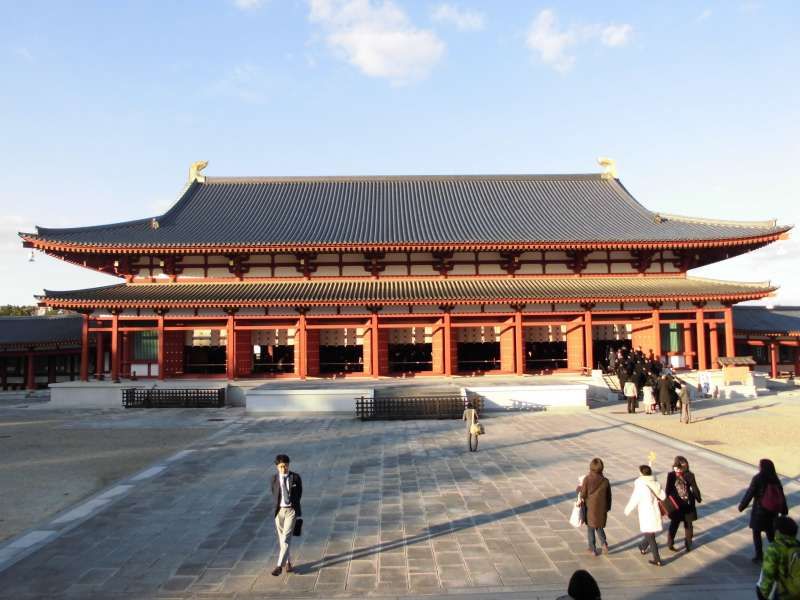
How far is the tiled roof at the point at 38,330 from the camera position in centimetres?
3181

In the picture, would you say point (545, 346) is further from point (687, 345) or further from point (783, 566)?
point (783, 566)

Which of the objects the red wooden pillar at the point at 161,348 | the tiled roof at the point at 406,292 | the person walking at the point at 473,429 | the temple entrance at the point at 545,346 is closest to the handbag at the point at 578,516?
the person walking at the point at 473,429

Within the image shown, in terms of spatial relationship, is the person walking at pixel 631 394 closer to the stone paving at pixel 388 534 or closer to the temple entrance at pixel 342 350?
the stone paving at pixel 388 534

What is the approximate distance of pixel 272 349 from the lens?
2914 cm

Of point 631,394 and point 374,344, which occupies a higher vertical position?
point 374,344

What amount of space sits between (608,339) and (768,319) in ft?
47.3

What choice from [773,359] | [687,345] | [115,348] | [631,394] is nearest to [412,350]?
[631,394]

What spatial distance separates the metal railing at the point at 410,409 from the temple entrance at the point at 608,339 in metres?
12.6

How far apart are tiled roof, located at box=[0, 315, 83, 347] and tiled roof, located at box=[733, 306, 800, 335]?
1745 inches

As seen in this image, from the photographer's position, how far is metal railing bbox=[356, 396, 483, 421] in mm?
20266

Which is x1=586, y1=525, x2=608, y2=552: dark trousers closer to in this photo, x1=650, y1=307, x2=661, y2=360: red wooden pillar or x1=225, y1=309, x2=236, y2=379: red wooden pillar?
x1=650, y1=307, x2=661, y2=360: red wooden pillar

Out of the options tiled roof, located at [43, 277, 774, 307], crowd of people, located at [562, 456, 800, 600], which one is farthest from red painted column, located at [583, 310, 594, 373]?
crowd of people, located at [562, 456, 800, 600]

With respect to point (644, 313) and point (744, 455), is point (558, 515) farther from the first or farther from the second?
point (644, 313)

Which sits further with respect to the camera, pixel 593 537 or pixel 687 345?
pixel 687 345
